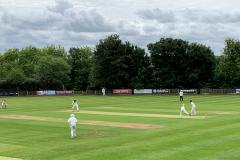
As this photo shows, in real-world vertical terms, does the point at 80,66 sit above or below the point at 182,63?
above

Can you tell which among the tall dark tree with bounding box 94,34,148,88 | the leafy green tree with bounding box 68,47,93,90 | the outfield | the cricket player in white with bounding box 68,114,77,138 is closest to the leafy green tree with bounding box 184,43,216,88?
the tall dark tree with bounding box 94,34,148,88

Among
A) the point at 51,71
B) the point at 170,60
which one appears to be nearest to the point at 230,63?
the point at 170,60

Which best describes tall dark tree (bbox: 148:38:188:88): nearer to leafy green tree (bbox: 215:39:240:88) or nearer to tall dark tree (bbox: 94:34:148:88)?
tall dark tree (bbox: 94:34:148:88)

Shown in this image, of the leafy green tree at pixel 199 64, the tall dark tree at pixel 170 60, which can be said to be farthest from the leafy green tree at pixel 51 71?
the leafy green tree at pixel 199 64

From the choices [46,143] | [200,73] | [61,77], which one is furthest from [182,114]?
[61,77]

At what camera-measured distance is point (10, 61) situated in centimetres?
15900

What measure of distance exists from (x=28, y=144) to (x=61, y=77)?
100.0 meters

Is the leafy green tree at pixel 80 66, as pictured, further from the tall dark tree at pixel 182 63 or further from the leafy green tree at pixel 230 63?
the leafy green tree at pixel 230 63

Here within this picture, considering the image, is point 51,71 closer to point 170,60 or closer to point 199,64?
point 170,60

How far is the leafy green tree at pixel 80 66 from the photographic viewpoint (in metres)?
138

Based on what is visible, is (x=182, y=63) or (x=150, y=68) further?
(x=150, y=68)

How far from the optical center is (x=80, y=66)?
483ft

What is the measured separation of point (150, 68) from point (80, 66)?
1255 inches

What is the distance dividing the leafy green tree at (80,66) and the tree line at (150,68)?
25.5 ft
